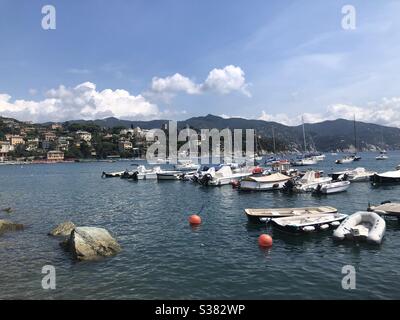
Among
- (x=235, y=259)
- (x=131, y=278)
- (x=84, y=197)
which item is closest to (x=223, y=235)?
(x=235, y=259)

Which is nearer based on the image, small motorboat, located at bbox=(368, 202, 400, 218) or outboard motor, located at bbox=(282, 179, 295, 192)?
small motorboat, located at bbox=(368, 202, 400, 218)

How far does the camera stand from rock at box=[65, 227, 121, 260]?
21.6 m

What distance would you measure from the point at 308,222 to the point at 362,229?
13.0 feet

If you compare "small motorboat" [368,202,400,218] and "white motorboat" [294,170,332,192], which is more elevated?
"white motorboat" [294,170,332,192]

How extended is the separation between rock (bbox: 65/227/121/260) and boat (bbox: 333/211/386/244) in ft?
50.6

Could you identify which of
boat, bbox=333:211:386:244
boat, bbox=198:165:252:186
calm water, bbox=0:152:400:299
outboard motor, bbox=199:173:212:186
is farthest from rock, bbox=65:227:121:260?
outboard motor, bbox=199:173:212:186

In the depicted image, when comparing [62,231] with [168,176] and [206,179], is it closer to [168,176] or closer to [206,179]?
[206,179]

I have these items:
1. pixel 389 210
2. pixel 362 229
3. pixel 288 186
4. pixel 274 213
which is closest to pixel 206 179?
pixel 288 186

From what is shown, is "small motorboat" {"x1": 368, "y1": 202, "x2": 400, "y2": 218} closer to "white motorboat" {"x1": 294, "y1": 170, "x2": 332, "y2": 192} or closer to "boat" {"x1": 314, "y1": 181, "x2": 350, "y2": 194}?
"boat" {"x1": 314, "y1": 181, "x2": 350, "y2": 194}

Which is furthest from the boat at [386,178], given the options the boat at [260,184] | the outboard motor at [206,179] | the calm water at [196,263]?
the calm water at [196,263]

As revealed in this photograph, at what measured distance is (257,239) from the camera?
25.8 meters

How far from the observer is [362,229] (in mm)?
25266

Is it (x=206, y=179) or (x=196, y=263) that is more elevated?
(x=206, y=179)
